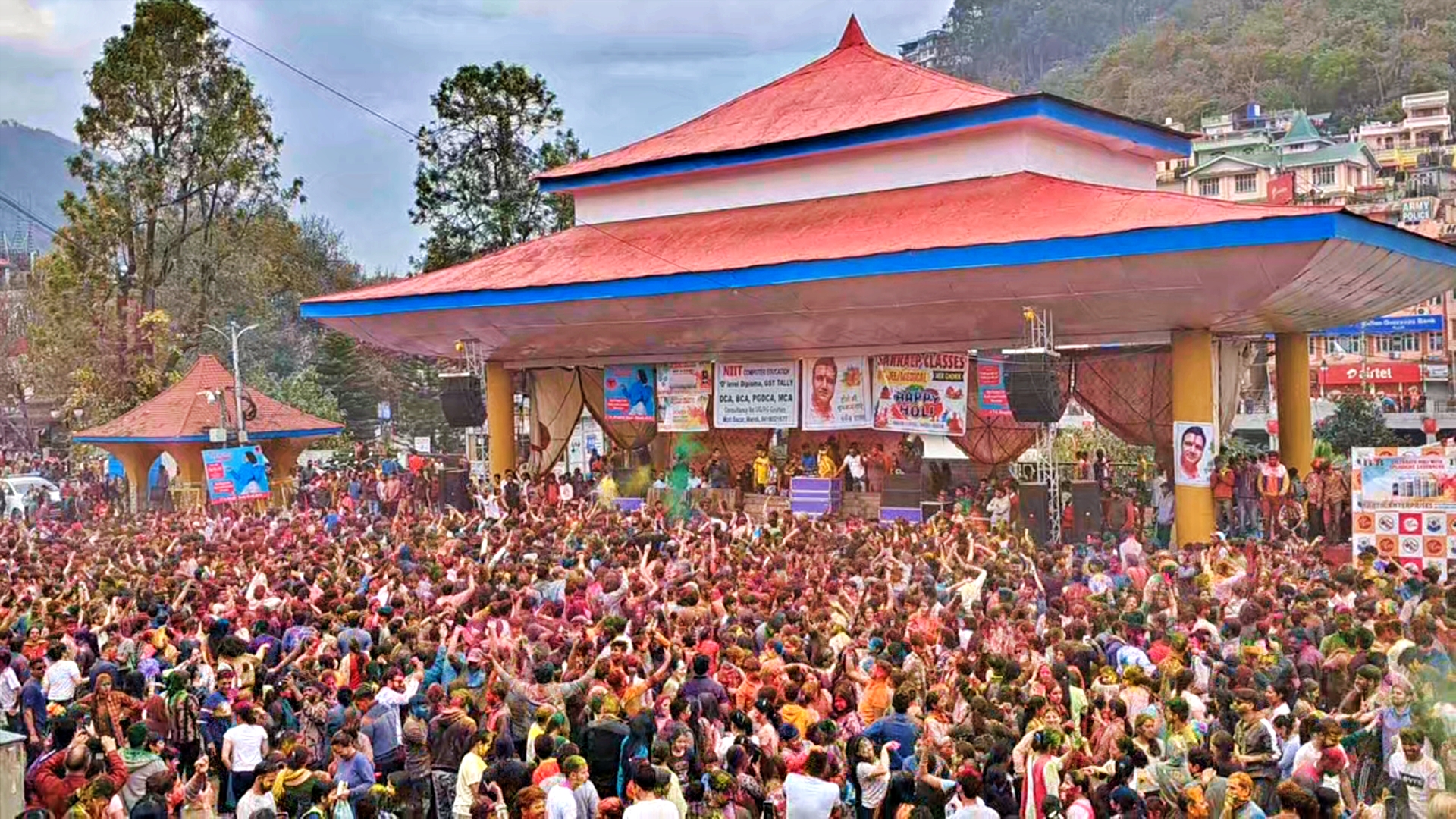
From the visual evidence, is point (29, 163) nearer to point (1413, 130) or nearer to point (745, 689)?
point (745, 689)

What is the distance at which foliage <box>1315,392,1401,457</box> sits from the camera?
42.4 m

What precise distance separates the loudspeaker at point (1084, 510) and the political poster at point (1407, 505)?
195 inches

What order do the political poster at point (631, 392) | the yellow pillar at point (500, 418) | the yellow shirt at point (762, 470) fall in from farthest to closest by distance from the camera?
the yellow pillar at point (500, 418), the political poster at point (631, 392), the yellow shirt at point (762, 470)

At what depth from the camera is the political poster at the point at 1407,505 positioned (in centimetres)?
1619

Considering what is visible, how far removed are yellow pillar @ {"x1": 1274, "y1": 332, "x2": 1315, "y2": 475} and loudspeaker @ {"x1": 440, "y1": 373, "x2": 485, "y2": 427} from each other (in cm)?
1462

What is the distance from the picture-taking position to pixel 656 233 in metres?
27.5

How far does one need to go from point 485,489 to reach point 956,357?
1028 centimetres

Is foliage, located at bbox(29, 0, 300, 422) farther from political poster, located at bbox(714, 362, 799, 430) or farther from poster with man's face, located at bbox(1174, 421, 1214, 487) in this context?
poster with man's face, located at bbox(1174, 421, 1214, 487)

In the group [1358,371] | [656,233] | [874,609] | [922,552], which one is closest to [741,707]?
[874,609]

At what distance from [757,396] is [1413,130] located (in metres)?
62.7

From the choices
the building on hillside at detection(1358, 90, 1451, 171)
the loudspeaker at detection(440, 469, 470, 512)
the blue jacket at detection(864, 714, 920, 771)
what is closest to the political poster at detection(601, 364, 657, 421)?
the loudspeaker at detection(440, 469, 470, 512)

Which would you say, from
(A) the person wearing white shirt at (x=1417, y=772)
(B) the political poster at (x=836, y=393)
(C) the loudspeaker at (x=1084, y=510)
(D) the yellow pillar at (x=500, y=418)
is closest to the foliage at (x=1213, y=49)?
(D) the yellow pillar at (x=500, y=418)

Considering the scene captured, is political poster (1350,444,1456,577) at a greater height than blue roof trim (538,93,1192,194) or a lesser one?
lesser

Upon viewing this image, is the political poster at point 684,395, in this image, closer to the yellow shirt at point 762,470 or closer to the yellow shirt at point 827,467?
the yellow shirt at point 762,470
